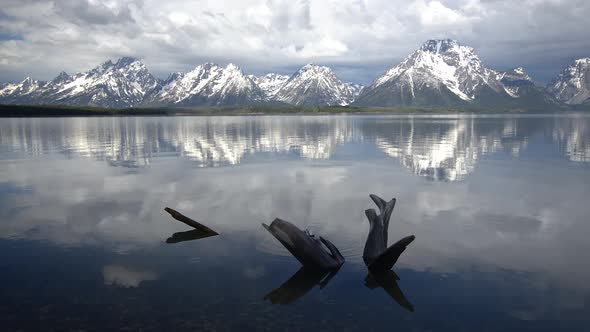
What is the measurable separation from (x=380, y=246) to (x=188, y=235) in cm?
1028

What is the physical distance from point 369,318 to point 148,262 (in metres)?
9.97

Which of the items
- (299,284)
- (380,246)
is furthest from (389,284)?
(299,284)

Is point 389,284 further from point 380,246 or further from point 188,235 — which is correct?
point 188,235

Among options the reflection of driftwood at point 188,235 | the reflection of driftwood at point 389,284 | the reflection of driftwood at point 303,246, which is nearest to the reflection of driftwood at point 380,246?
the reflection of driftwood at point 389,284

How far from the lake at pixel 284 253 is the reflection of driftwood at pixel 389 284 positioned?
74 millimetres

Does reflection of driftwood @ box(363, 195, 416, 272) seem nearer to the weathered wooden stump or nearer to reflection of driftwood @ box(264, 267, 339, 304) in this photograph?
reflection of driftwood @ box(264, 267, 339, 304)

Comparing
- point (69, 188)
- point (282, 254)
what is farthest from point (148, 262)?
point (69, 188)

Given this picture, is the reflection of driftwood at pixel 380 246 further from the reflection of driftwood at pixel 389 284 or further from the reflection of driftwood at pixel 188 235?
the reflection of driftwood at pixel 188 235

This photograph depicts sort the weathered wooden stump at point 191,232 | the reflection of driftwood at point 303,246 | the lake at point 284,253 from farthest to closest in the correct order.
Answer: the weathered wooden stump at point 191,232
the reflection of driftwood at point 303,246
the lake at point 284,253

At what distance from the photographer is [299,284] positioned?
54.4 feet

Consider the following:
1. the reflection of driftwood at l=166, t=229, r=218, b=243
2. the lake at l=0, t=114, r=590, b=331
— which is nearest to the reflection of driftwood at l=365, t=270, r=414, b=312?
the lake at l=0, t=114, r=590, b=331

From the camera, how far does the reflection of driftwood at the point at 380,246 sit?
17.3 m

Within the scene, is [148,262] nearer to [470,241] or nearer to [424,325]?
[424,325]

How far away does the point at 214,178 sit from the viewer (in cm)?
4056
